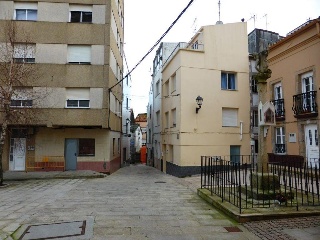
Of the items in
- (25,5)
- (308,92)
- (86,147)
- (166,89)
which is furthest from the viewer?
(166,89)

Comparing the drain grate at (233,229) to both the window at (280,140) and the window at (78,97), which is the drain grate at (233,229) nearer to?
the window at (280,140)

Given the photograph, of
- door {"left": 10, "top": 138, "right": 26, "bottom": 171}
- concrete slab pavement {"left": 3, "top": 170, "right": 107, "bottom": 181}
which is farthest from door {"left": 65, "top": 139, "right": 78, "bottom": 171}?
door {"left": 10, "top": 138, "right": 26, "bottom": 171}

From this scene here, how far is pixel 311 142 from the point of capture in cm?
1334

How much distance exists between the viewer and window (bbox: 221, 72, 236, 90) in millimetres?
17719

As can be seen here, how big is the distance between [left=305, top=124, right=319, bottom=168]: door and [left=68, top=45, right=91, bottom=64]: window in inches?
517

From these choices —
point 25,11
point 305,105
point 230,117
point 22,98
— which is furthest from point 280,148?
point 25,11

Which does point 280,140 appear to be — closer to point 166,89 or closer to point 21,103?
point 166,89

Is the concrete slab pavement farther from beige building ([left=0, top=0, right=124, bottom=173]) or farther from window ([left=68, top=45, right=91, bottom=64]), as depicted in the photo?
window ([left=68, top=45, right=91, bottom=64])

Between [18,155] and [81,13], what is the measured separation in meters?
9.78

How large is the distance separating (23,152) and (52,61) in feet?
19.5

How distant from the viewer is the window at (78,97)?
53.1 feet

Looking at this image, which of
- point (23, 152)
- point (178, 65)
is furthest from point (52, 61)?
point (178, 65)

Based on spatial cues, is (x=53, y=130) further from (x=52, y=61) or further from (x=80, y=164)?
(x=52, y=61)

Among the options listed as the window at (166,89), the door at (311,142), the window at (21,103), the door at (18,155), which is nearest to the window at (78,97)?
the window at (21,103)
